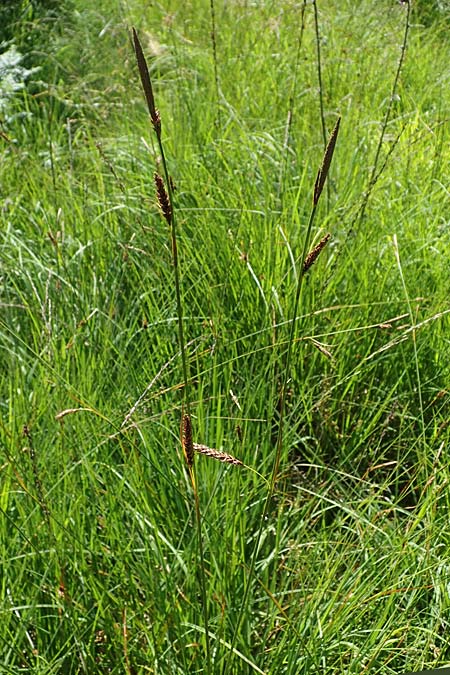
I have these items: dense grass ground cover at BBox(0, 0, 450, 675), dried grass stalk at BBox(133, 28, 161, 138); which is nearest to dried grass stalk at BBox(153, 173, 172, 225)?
dried grass stalk at BBox(133, 28, 161, 138)

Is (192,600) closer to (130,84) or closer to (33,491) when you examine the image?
(33,491)

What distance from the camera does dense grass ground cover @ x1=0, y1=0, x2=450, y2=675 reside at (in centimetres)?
124

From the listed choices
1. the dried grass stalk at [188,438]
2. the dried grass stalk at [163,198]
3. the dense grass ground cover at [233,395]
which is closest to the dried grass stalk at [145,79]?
the dried grass stalk at [163,198]

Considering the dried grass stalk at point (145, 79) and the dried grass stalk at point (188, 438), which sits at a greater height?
the dried grass stalk at point (145, 79)

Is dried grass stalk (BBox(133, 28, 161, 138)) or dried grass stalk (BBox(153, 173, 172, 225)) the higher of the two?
dried grass stalk (BBox(133, 28, 161, 138))

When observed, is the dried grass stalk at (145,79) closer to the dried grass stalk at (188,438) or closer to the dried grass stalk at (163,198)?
the dried grass stalk at (163,198)

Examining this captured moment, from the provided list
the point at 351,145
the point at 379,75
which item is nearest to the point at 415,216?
the point at 351,145

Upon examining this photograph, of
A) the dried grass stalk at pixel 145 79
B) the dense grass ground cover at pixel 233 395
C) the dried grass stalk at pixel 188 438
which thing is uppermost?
the dried grass stalk at pixel 145 79

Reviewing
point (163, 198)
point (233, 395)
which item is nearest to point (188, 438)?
point (163, 198)

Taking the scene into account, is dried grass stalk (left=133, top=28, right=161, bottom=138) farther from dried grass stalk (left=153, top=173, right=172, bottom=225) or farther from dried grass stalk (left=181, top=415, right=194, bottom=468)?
dried grass stalk (left=181, top=415, right=194, bottom=468)

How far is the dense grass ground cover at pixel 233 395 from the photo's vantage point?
124cm

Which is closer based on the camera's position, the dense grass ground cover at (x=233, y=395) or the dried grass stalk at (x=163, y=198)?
the dried grass stalk at (x=163, y=198)

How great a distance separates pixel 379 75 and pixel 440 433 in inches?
85.5

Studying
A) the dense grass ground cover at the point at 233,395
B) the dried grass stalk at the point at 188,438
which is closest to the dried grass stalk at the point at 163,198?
the dried grass stalk at the point at 188,438
